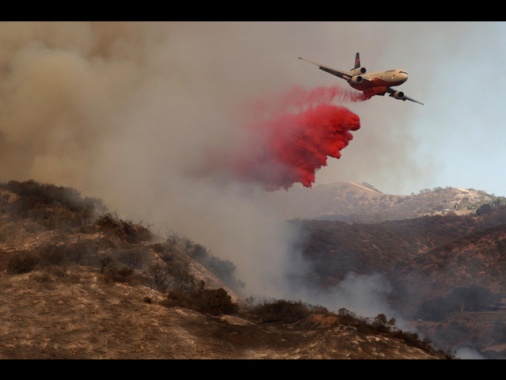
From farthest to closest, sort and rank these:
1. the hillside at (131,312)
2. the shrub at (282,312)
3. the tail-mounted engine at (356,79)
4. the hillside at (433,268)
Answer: the hillside at (433,268) → the tail-mounted engine at (356,79) → the shrub at (282,312) → the hillside at (131,312)

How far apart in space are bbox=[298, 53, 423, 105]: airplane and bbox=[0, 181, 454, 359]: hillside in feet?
69.7

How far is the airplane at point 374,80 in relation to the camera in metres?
42.2

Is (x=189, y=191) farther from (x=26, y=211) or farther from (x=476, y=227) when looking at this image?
(x=476, y=227)

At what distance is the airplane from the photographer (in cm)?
4222

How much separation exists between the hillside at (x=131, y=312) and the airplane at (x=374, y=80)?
21234 mm

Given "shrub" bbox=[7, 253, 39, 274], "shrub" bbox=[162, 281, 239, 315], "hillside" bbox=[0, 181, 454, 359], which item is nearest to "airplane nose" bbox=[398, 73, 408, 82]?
"hillside" bbox=[0, 181, 454, 359]

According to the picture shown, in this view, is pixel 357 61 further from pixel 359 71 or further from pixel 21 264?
pixel 21 264

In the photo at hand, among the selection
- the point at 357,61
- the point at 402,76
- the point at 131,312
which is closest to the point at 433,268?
the point at 357,61

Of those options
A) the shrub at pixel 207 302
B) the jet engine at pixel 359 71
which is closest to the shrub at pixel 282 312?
the shrub at pixel 207 302

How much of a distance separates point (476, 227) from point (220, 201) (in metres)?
70.2

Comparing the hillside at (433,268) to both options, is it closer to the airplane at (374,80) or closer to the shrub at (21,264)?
the airplane at (374,80)

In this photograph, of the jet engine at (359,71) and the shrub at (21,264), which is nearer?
the shrub at (21,264)

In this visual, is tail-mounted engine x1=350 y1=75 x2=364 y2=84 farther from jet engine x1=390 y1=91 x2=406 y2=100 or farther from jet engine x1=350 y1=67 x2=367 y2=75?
jet engine x1=390 y1=91 x2=406 y2=100

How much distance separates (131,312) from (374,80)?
2898 cm
